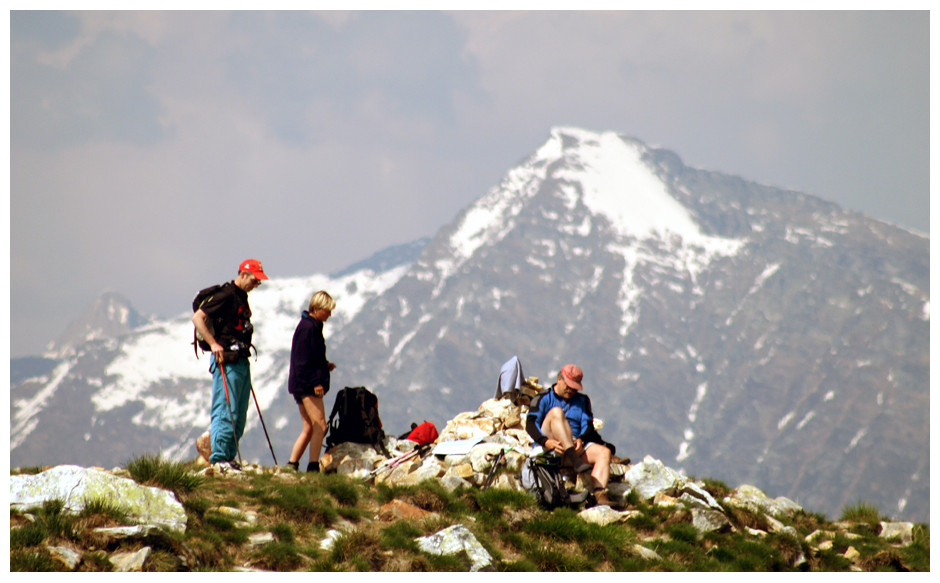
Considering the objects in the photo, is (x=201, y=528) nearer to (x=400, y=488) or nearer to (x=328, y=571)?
(x=328, y=571)

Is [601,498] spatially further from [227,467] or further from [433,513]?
[227,467]

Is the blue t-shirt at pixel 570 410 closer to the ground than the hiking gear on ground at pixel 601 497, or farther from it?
farther from it

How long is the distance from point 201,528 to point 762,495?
12022 millimetres

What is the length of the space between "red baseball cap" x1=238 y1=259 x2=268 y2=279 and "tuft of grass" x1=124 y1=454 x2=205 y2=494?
13.0 feet

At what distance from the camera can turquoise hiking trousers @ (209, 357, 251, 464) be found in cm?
1470

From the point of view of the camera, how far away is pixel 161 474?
11641 mm

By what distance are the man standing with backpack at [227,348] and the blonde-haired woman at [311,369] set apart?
3.10ft

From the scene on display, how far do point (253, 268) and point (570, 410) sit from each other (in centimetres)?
607

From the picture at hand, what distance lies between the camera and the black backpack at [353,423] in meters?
17.6

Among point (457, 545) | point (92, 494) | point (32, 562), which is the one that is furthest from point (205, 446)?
point (32, 562)

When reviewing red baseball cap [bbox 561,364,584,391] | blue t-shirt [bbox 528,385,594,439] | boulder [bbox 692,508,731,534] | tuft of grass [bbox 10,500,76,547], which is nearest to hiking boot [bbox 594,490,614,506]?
blue t-shirt [bbox 528,385,594,439]

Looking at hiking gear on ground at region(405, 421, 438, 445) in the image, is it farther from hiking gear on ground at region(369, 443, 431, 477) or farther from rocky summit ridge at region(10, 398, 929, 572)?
hiking gear on ground at region(369, 443, 431, 477)

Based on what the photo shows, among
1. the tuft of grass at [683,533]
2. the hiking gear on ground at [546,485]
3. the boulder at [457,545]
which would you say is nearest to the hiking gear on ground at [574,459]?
the hiking gear on ground at [546,485]

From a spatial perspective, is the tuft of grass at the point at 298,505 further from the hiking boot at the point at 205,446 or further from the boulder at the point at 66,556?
the hiking boot at the point at 205,446
